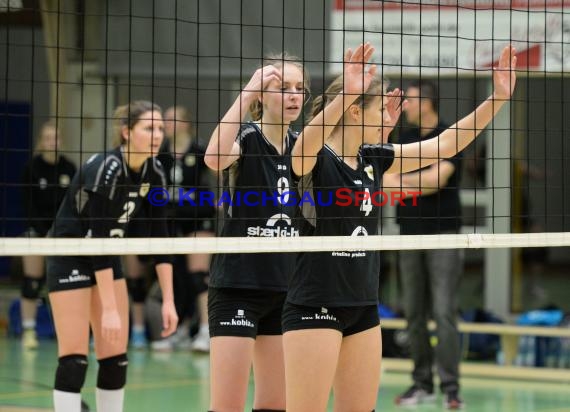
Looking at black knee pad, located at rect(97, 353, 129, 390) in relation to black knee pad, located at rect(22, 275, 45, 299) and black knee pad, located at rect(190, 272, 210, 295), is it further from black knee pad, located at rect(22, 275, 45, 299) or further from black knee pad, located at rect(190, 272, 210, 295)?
black knee pad, located at rect(22, 275, 45, 299)

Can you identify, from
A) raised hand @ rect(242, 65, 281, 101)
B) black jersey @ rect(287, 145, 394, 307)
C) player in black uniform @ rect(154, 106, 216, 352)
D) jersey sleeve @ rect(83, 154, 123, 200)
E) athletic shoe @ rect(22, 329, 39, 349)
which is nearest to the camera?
black jersey @ rect(287, 145, 394, 307)

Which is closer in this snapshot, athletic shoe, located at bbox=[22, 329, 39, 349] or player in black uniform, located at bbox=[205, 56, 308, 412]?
player in black uniform, located at bbox=[205, 56, 308, 412]

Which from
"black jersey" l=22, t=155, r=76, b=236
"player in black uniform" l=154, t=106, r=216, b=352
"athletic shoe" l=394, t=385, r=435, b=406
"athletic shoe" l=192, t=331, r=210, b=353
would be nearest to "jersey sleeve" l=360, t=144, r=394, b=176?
"athletic shoe" l=394, t=385, r=435, b=406

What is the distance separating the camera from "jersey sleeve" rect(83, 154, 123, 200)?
191 inches

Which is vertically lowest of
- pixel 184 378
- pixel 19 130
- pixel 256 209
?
pixel 184 378

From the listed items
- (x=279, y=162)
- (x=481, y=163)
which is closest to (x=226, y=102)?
(x=481, y=163)

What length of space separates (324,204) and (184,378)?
4.34 meters

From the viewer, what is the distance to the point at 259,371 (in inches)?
163

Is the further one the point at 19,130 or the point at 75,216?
the point at 19,130

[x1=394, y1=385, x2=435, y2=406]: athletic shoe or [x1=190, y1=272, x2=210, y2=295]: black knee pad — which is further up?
[x1=190, y1=272, x2=210, y2=295]: black knee pad

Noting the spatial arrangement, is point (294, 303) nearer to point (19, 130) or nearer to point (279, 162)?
point (279, 162)

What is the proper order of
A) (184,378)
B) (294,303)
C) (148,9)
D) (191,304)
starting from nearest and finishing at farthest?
(294,303)
(184,378)
(148,9)
(191,304)

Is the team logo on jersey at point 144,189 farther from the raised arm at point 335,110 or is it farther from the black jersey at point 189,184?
the black jersey at point 189,184

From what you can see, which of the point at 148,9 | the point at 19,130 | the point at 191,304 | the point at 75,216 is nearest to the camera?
the point at 75,216
